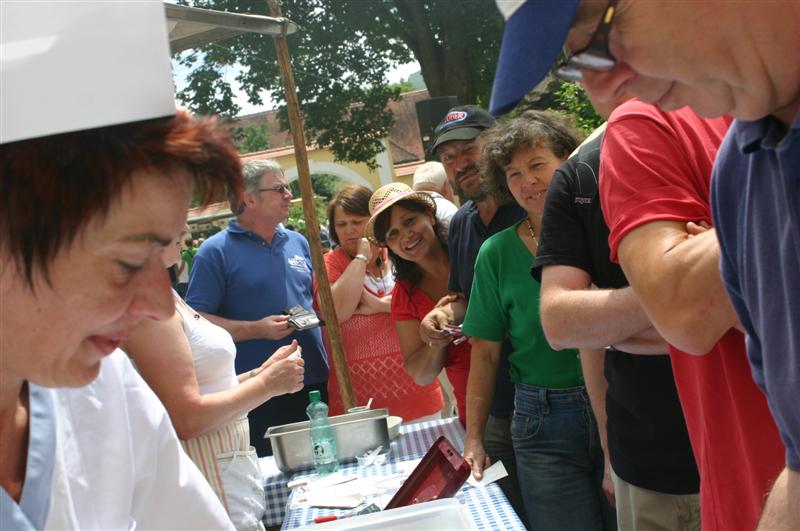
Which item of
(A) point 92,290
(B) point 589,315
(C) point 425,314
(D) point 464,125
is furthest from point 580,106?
(A) point 92,290

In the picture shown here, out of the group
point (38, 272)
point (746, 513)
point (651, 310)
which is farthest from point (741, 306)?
point (38, 272)

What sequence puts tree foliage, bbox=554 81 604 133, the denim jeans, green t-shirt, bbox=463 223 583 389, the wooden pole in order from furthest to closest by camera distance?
1. tree foliage, bbox=554 81 604 133
2. the wooden pole
3. the denim jeans
4. green t-shirt, bbox=463 223 583 389

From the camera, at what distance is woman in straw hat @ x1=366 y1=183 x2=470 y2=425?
3533 millimetres

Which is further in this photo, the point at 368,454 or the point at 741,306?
the point at 368,454

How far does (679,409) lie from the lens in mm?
2049

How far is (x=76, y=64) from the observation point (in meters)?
0.88

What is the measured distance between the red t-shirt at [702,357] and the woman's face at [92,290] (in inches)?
37.9

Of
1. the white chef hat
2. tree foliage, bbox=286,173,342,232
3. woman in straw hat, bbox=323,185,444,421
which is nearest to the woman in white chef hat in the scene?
the white chef hat

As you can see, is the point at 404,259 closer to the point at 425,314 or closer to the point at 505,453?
the point at 425,314

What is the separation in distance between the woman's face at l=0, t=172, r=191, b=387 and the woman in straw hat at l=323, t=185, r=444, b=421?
3030 millimetres

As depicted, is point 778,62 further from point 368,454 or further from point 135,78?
point 368,454

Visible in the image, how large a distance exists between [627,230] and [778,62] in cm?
68

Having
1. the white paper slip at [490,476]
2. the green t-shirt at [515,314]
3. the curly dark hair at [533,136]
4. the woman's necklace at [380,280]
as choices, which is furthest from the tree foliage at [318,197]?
the white paper slip at [490,476]

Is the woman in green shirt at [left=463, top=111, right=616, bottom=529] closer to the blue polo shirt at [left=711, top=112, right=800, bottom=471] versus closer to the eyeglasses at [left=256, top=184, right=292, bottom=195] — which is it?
the blue polo shirt at [left=711, top=112, right=800, bottom=471]
